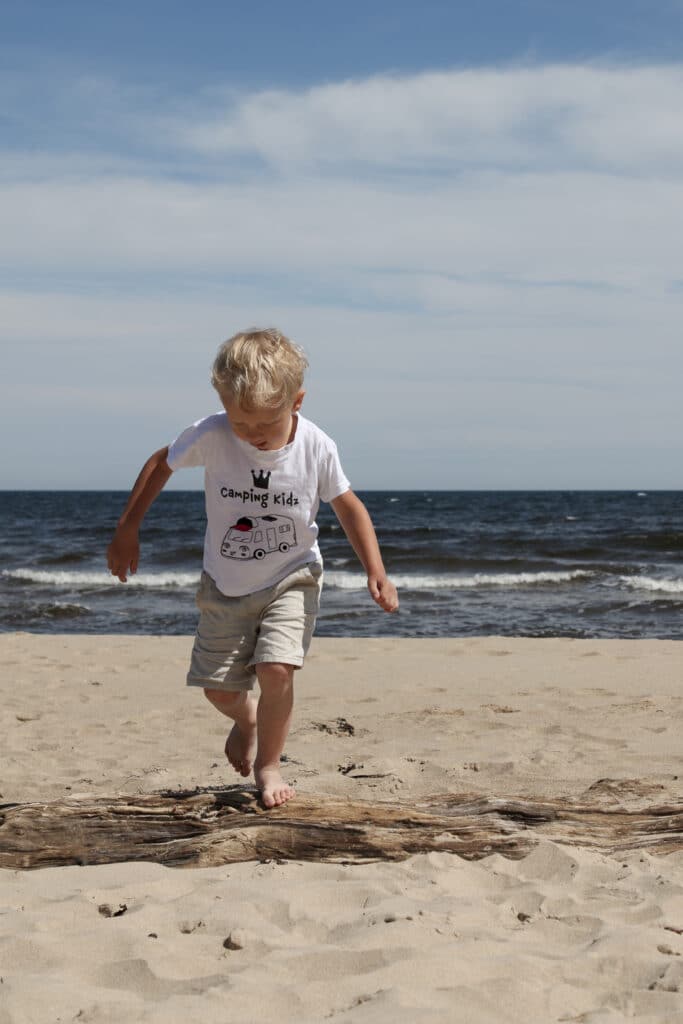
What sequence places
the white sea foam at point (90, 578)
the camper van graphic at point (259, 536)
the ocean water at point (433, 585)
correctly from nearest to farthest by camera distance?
1. the camper van graphic at point (259, 536)
2. the ocean water at point (433, 585)
3. the white sea foam at point (90, 578)

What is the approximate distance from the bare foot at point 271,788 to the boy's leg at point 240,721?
29cm

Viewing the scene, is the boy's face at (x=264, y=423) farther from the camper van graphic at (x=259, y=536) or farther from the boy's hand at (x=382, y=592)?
the boy's hand at (x=382, y=592)

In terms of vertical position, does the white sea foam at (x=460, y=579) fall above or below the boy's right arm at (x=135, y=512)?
below

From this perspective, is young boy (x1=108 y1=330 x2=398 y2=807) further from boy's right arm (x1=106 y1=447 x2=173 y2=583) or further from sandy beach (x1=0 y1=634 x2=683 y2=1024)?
sandy beach (x1=0 y1=634 x2=683 y2=1024)

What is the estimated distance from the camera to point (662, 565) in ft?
64.3

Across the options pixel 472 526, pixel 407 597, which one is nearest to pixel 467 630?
pixel 407 597

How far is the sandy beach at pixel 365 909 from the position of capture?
2.33 meters

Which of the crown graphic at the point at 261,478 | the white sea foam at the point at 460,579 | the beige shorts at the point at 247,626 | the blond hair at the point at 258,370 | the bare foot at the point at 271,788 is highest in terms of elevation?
the blond hair at the point at 258,370

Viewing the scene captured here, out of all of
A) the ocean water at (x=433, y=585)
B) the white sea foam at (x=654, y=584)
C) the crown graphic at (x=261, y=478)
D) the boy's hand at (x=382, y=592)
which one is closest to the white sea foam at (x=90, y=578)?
the ocean water at (x=433, y=585)

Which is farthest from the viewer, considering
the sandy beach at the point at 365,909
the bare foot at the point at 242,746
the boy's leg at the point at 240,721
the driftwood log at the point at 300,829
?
the bare foot at the point at 242,746

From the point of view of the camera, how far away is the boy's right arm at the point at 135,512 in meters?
3.60

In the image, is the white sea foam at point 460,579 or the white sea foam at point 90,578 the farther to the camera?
the white sea foam at point 90,578

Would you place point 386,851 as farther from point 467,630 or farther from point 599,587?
point 599,587

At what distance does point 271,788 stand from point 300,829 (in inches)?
9.2
